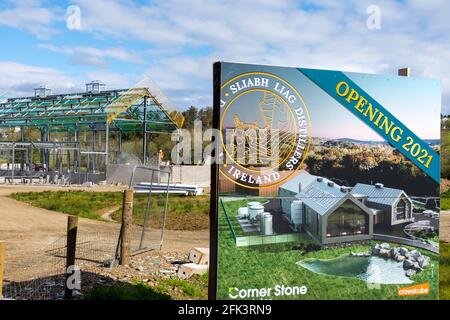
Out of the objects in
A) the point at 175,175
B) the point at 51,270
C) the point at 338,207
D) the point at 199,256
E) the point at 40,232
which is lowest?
the point at 40,232

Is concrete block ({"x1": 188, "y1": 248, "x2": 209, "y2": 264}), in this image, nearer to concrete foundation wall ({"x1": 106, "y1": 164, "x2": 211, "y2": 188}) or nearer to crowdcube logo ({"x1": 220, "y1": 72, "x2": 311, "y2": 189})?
crowdcube logo ({"x1": 220, "y1": 72, "x2": 311, "y2": 189})

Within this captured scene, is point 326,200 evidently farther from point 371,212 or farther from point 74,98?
point 74,98

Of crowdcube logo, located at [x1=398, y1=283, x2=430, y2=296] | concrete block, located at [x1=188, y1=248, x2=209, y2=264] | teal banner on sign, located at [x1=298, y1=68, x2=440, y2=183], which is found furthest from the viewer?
concrete block, located at [x1=188, y1=248, x2=209, y2=264]

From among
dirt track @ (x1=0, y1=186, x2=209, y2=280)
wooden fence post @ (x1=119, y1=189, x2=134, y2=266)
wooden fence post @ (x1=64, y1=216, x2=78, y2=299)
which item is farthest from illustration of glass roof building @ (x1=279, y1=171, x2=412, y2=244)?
dirt track @ (x1=0, y1=186, x2=209, y2=280)

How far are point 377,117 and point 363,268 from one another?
1927mm

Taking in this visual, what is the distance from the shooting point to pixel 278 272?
5.94 meters

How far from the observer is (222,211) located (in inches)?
225

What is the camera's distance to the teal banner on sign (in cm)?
618

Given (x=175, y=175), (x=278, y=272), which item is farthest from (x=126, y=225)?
(x=175, y=175)

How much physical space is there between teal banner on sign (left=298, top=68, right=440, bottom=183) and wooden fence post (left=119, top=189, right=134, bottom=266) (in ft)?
15.2

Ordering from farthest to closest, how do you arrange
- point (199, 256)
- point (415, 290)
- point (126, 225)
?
1. point (199, 256)
2. point (126, 225)
3. point (415, 290)

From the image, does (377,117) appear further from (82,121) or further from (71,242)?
(82,121)

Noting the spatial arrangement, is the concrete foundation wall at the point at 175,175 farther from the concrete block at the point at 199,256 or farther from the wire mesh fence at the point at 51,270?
the concrete block at the point at 199,256
